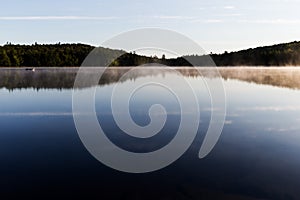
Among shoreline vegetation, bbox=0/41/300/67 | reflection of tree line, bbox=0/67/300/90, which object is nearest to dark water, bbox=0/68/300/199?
reflection of tree line, bbox=0/67/300/90

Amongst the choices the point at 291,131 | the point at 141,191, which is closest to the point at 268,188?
the point at 141,191

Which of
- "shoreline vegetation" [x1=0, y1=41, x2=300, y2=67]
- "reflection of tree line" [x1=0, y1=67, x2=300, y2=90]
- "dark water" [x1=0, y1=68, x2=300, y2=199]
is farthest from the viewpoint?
"shoreline vegetation" [x1=0, y1=41, x2=300, y2=67]

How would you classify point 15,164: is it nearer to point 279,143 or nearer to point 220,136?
point 220,136

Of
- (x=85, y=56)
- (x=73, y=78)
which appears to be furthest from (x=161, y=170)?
(x=85, y=56)

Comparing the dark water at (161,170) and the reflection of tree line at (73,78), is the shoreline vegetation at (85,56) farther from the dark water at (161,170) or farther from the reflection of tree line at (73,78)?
the dark water at (161,170)

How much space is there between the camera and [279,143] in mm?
11391

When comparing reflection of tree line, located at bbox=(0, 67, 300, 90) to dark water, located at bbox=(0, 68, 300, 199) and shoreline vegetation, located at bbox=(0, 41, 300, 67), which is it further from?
shoreline vegetation, located at bbox=(0, 41, 300, 67)

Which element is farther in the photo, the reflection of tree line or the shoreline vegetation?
the shoreline vegetation

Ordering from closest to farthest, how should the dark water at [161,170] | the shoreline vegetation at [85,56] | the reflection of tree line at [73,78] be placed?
the dark water at [161,170] → the reflection of tree line at [73,78] → the shoreline vegetation at [85,56]

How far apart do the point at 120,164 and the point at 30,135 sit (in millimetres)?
5258

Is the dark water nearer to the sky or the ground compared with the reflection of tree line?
nearer to the ground

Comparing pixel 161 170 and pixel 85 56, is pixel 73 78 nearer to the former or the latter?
pixel 161 170

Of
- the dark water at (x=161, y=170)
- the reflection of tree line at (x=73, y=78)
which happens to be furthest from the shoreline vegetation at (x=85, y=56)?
the dark water at (x=161, y=170)

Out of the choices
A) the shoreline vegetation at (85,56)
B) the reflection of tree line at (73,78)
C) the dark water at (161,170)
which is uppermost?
the shoreline vegetation at (85,56)
